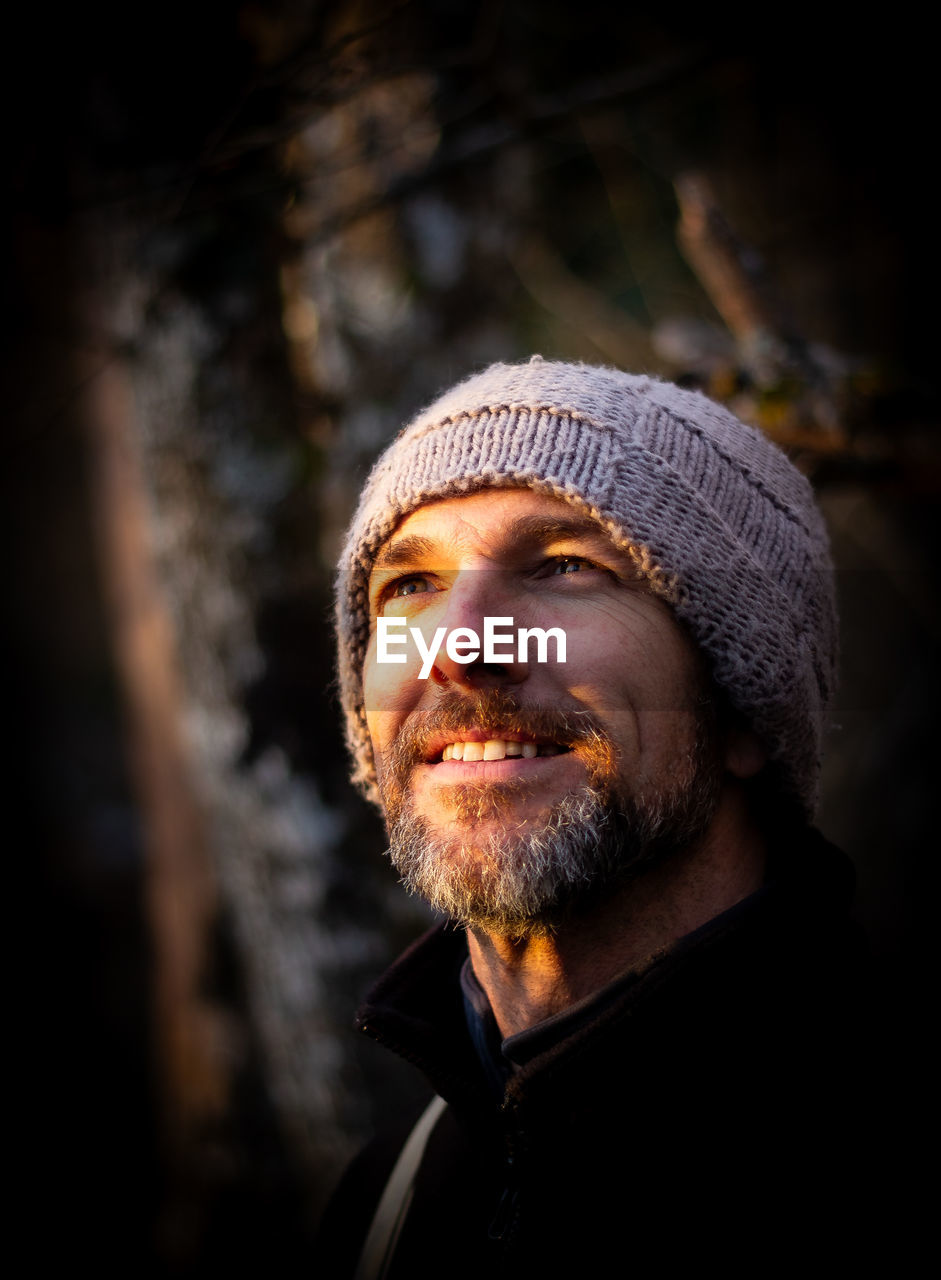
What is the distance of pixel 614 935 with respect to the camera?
67.4 inches

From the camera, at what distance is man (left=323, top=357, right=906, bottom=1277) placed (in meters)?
1.42

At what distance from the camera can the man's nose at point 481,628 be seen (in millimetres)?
1681

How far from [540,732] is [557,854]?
0.74ft

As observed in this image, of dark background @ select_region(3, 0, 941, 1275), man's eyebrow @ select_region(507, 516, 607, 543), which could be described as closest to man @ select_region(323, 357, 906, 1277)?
man's eyebrow @ select_region(507, 516, 607, 543)

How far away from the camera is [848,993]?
1.54 m

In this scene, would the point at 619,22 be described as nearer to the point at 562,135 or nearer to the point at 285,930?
the point at 562,135

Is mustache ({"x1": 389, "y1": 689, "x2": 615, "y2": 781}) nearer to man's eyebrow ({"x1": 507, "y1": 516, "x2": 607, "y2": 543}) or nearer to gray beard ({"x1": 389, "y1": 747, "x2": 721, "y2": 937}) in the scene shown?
gray beard ({"x1": 389, "y1": 747, "x2": 721, "y2": 937})

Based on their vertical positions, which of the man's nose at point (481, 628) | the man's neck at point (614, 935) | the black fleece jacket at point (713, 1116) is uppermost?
the man's nose at point (481, 628)

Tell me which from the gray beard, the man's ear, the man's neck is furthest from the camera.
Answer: the man's ear

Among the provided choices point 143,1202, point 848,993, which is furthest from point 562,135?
point 143,1202

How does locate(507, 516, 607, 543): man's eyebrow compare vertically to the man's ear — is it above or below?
above

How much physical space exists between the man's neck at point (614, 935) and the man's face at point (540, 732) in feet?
0.22

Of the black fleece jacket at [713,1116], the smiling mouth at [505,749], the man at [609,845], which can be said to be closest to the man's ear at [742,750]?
the man at [609,845]

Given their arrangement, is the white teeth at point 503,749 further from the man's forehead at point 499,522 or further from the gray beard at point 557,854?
the man's forehead at point 499,522
